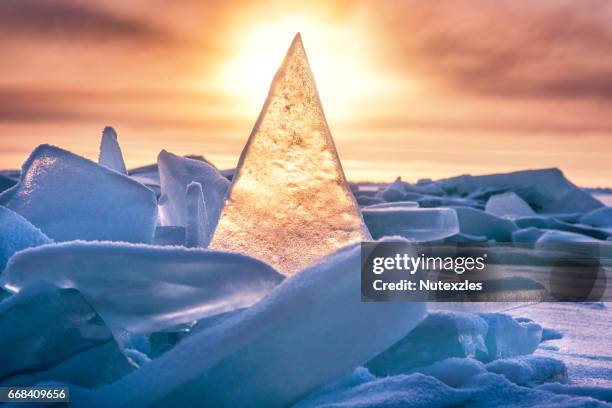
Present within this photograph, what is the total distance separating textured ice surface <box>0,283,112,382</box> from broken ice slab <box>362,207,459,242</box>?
1229mm

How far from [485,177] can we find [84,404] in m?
9.12

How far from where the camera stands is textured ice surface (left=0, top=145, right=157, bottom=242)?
1598 mm

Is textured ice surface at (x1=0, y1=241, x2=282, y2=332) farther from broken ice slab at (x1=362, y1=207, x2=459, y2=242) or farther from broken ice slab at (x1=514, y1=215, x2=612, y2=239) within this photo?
broken ice slab at (x1=514, y1=215, x2=612, y2=239)

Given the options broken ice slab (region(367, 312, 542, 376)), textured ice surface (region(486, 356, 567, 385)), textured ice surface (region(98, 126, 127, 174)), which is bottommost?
textured ice surface (region(486, 356, 567, 385))

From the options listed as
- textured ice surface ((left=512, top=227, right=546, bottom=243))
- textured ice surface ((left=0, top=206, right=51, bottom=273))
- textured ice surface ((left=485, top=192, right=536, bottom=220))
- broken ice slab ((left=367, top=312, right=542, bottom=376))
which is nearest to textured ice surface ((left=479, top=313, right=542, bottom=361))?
broken ice slab ((left=367, top=312, right=542, bottom=376))

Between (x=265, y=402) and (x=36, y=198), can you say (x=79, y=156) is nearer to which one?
(x=36, y=198)

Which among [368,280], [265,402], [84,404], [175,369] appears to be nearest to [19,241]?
[84,404]

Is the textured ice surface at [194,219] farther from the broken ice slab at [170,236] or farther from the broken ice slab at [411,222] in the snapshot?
the broken ice slab at [411,222]

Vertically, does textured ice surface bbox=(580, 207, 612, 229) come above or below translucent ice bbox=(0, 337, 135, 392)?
above

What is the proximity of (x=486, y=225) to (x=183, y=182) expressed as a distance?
2963mm

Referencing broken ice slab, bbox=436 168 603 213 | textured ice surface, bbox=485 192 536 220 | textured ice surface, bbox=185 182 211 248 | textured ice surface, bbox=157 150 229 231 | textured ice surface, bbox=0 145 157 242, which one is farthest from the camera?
broken ice slab, bbox=436 168 603 213

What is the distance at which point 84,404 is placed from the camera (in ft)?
3.38

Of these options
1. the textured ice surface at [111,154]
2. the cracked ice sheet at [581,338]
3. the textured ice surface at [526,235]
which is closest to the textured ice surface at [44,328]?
the cracked ice sheet at [581,338]

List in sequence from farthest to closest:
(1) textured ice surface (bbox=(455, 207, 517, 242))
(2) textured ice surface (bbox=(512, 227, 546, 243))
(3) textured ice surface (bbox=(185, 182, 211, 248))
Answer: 1. (1) textured ice surface (bbox=(455, 207, 517, 242))
2. (2) textured ice surface (bbox=(512, 227, 546, 243))
3. (3) textured ice surface (bbox=(185, 182, 211, 248))
